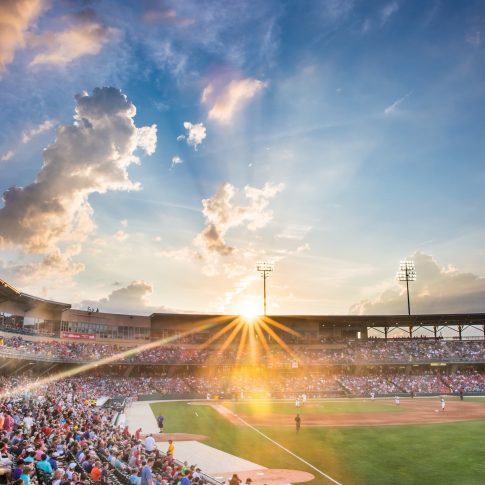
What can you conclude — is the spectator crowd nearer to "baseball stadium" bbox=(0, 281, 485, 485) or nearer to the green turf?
"baseball stadium" bbox=(0, 281, 485, 485)

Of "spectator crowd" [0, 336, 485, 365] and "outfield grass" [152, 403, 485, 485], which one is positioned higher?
"spectator crowd" [0, 336, 485, 365]

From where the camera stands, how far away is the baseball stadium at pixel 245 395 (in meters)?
22.4

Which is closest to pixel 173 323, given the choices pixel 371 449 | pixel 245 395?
pixel 245 395

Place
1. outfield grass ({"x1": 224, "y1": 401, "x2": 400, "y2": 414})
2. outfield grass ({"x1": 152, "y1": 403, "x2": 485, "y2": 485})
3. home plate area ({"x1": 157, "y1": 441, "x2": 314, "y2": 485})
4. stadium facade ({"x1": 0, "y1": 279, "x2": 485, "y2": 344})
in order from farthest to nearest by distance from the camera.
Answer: stadium facade ({"x1": 0, "y1": 279, "x2": 485, "y2": 344}), outfield grass ({"x1": 224, "y1": 401, "x2": 400, "y2": 414}), outfield grass ({"x1": 152, "y1": 403, "x2": 485, "y2": 485}), home plate area ({"x1": 157, "y1": 441, "x2": 314, "y2": 485})

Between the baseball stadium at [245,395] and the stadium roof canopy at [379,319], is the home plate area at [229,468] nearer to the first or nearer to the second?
the baseball stadium at [245,395]

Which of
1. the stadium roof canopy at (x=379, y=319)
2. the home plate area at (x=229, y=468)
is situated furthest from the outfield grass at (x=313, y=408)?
the stadium roof canopy at (x=379, y=319)

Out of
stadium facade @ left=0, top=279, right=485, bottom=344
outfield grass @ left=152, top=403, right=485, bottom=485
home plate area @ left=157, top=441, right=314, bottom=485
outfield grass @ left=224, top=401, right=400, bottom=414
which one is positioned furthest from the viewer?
stadium facade @ left=0, top=279, right=485, bottom=344

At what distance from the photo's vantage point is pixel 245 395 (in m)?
66.6

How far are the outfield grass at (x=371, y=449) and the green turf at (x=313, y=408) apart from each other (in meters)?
9.12

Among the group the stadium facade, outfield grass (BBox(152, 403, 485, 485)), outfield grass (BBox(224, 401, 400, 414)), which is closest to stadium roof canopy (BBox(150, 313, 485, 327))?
the stadium facade

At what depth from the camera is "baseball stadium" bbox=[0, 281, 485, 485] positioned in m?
22.4

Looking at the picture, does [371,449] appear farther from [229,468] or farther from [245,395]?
→ [245,395]

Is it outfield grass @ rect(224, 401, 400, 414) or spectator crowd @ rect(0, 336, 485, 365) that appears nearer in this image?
outfield grass @ rect(224, 401, 400, 414)

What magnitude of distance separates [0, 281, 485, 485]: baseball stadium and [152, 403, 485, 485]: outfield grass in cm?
13
